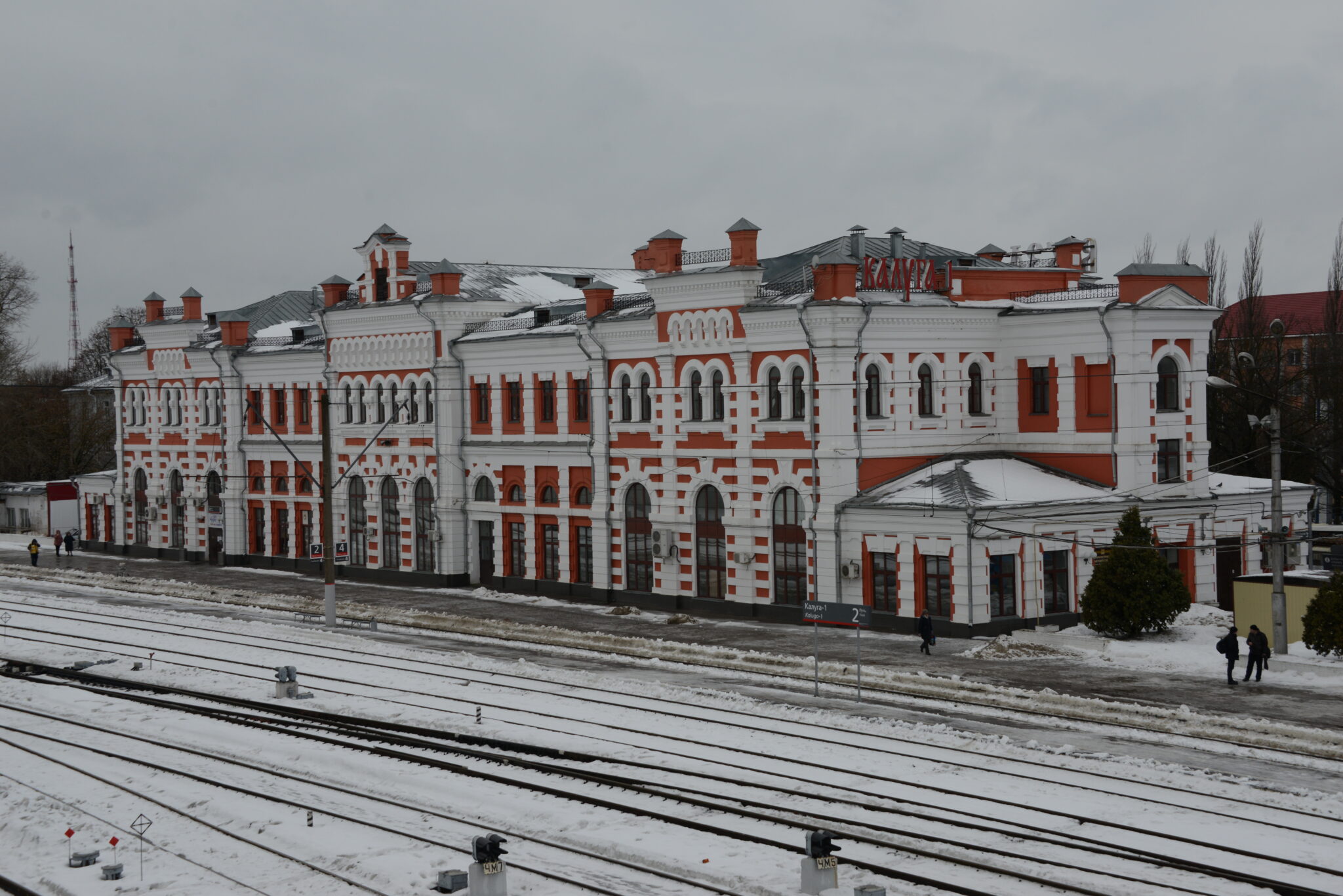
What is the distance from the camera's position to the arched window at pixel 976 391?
1810 inches

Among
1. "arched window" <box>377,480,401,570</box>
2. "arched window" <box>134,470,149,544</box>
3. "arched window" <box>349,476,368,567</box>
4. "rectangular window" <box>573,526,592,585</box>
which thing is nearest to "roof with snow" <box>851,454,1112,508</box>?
"rectangular window" <box>573,526,592,585</box>

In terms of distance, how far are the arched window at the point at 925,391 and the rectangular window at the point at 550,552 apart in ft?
46.8

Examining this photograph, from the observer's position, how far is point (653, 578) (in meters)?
47.9

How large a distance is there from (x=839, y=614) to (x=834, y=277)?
14.0 m

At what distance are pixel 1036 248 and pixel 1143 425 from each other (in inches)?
631

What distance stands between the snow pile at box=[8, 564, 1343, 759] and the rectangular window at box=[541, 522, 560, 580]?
18.0ft

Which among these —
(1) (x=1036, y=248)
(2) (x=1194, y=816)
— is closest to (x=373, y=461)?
(1) (x=1036, y=248)

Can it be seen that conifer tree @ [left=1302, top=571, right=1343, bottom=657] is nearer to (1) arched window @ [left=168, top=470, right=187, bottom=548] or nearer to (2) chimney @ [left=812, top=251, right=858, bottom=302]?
(2) chimney @ [left=812, top=251, right=858, bottom=302]

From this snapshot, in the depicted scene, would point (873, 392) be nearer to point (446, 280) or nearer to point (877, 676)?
point (877, 676)

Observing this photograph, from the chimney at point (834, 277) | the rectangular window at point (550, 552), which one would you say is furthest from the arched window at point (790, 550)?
the rectangular window at point (550, 552)

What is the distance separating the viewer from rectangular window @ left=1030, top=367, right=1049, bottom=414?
45281mm

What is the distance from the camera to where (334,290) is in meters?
59.8

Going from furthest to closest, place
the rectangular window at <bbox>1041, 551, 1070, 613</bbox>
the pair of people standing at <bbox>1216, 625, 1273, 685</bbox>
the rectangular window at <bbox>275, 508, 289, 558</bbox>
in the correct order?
1. the rectangular window at <bbox>275, 508, 289, 558</bbox>
2. the rectangular window at <bbox>1041, 551, 1070, 613</bbox>
3. the pair of people standing at <bbox>1216, 625, 1273, 685</bbox>

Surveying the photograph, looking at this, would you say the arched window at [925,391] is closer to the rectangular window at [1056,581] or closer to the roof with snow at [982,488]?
the roof with snow at [982,488]
